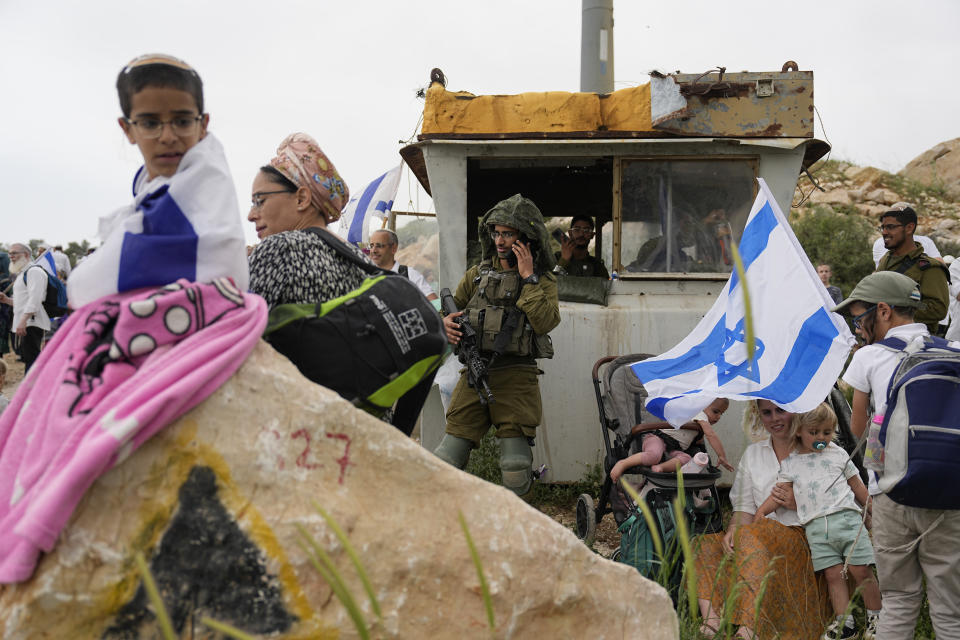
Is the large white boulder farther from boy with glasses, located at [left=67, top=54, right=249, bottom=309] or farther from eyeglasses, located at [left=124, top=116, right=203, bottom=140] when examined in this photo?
eyeglasses, located at [left=124, top=116, right=203, bottom=140]

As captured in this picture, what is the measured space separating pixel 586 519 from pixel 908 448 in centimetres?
204

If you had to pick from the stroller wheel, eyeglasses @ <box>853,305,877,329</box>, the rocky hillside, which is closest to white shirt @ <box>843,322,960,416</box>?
eyeglasses @ <box>853,305,877,329</box>

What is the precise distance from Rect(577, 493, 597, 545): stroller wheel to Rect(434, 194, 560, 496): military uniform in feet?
1.18

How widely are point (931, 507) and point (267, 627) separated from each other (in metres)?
2.48

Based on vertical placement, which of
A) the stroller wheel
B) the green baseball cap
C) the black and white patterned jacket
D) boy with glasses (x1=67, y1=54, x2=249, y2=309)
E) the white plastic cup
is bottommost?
the stroller wheel

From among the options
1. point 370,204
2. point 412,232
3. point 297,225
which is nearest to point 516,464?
point 297,225

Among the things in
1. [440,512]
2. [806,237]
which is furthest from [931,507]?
[806,237]

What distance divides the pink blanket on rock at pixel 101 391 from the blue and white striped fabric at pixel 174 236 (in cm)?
4

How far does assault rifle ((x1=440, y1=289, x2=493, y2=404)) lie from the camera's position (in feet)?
14.8

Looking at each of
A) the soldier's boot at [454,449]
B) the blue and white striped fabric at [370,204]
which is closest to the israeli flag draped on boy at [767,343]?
the soldier's boot at [454,449]

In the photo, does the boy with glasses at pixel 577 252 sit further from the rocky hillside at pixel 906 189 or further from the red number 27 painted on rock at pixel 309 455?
the rocky hillside at pixel 906 189

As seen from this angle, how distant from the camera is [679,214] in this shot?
5676 millimetres

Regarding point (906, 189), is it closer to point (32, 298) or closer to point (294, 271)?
point (32, 298)

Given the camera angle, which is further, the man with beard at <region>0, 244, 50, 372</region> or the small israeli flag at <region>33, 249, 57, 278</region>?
the small israeli flag at <region>33, 249, 57, 278</region>
